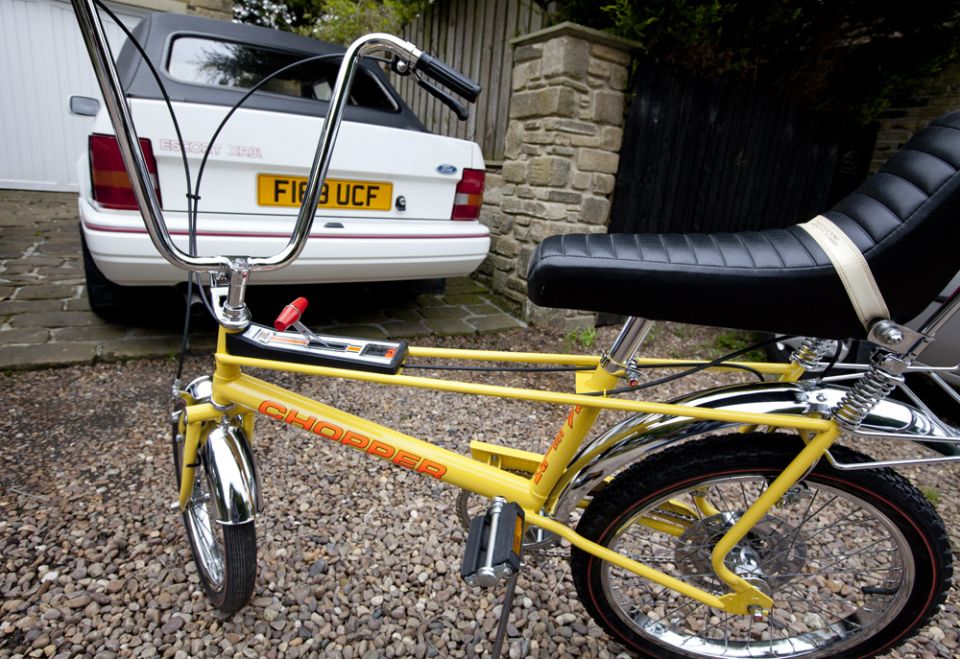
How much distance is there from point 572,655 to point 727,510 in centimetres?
62

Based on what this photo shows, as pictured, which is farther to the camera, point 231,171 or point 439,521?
point 231,171

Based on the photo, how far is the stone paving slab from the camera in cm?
303

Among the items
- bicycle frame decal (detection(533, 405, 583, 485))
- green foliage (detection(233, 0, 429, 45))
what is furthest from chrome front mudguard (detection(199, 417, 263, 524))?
green foliage (detection(233, 0, 429, 45))

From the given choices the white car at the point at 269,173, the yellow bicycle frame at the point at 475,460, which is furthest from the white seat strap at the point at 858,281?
the white car at the point at 269,173

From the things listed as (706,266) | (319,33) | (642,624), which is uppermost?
(319,33)

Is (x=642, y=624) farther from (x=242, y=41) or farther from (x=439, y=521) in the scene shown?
(x=242, y=41)

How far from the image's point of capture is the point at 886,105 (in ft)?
16.6

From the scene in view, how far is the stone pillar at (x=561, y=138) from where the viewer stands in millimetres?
3691

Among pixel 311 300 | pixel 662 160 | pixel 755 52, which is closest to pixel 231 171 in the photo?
pixel 311 300

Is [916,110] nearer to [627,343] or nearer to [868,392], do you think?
[868,392]

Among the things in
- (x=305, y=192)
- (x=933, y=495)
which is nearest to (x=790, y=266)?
(x=305, y=192)

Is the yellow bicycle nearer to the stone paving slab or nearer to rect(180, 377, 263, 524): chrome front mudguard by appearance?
rect(180, 377, 263, 524): chrome front mudguard

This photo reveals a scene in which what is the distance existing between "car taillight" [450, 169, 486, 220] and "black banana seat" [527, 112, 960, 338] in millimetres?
2341

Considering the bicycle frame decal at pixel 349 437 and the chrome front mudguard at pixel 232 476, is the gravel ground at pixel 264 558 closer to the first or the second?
the chrome front mudguard at pixel 232 476
